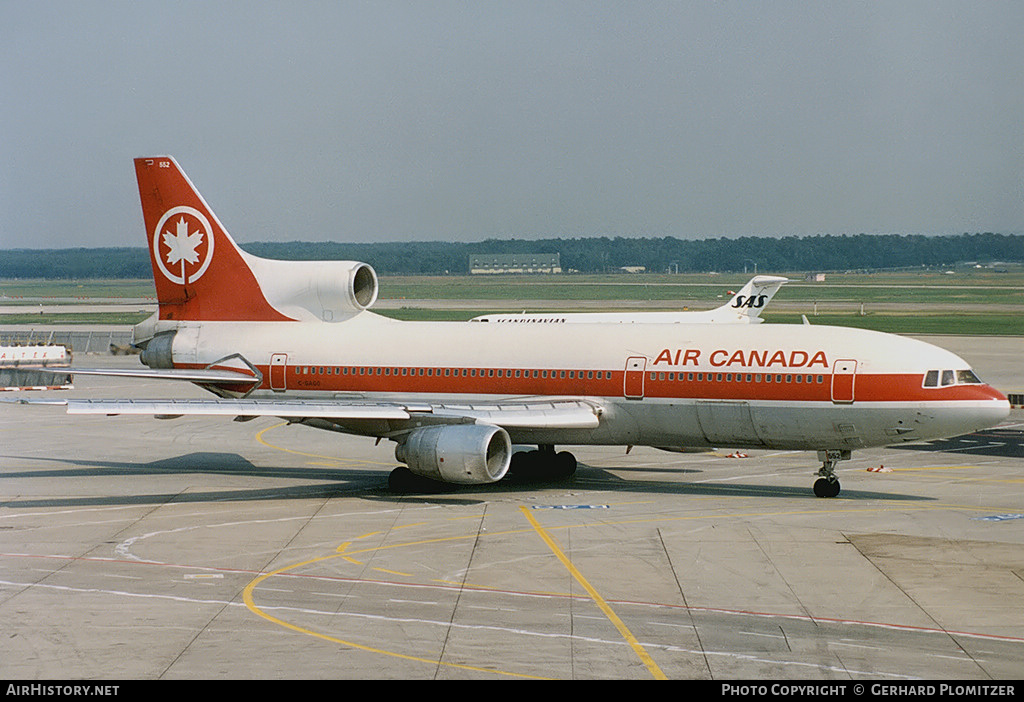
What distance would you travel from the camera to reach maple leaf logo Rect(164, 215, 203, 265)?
3850 cm

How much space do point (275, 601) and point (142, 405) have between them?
36.9 ft

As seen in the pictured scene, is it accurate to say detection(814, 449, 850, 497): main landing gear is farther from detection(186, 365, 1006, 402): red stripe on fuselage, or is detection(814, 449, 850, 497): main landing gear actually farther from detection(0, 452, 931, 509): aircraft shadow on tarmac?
detection(186, 365, 1006, 402): red stripe on fuselage

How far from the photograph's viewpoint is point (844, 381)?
30797 mm

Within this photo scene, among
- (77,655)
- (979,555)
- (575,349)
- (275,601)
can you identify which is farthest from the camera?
(575,349)

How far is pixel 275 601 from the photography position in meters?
21.1

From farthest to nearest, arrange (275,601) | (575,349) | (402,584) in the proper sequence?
(575,349) < (402,584) < (275,601)

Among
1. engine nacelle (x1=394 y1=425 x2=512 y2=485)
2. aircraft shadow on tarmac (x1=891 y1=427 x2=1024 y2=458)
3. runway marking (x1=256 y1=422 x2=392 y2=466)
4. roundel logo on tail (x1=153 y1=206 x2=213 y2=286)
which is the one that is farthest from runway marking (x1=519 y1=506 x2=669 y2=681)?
aircraft shadow on tarmac (x1=891 y1=427 x2=1024 y2=458)

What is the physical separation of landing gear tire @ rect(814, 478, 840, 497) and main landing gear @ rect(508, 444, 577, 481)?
24.1 ft

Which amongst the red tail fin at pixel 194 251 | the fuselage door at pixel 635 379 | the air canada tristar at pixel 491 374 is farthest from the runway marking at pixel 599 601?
the red tail fin at pixel 194 251

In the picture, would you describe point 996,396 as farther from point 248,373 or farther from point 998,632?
point 248,373

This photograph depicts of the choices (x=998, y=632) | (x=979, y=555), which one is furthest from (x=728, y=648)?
(x=979, y=555)

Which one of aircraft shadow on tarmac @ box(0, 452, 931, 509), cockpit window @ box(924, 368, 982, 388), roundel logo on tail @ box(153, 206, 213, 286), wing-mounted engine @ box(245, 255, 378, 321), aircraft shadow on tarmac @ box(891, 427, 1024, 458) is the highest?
roundel logo on tail @ box(153, 206, 213, 286)

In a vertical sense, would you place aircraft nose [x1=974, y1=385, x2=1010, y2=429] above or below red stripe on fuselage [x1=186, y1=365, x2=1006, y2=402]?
below

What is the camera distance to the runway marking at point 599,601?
17250 mm
